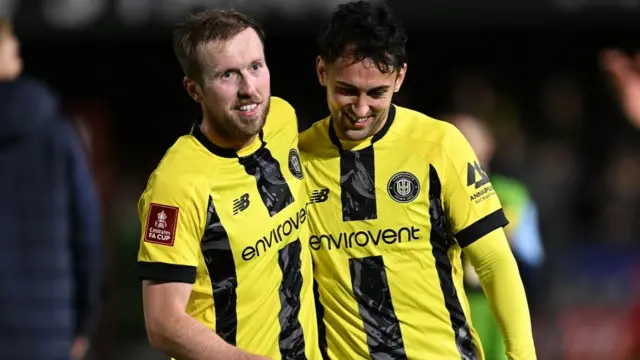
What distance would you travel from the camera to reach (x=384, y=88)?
4586 mm

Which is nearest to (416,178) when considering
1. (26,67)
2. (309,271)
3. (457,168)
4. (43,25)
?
(457,168)

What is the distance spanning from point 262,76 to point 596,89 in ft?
18.6

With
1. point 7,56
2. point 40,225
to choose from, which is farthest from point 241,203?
point 7,56

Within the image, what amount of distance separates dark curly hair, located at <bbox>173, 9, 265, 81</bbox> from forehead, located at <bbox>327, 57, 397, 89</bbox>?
0.32 meters

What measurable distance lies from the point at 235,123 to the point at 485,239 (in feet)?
2.83

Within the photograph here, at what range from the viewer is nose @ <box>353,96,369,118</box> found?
15.0 ft

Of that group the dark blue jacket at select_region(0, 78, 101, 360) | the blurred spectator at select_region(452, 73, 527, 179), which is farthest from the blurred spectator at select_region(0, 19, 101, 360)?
the blurred spectator at select_region(452, 73, 527, 179)

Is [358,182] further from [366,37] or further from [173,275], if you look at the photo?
[173,275]

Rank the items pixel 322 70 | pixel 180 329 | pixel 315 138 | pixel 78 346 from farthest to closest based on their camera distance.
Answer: pixel 78 346
pixel 315 138
pixel 322 70
pixel 180 329

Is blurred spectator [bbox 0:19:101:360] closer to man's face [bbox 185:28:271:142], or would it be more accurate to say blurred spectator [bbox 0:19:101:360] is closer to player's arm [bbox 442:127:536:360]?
man's face [bbox 185:28:271:142]

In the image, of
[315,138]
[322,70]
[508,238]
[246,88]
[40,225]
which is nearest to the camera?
[246,88]

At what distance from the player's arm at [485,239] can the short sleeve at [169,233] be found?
0.81m

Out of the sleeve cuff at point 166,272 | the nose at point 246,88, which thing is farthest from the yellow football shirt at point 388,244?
the sleeve cuff at point 166,272

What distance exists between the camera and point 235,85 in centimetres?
452
